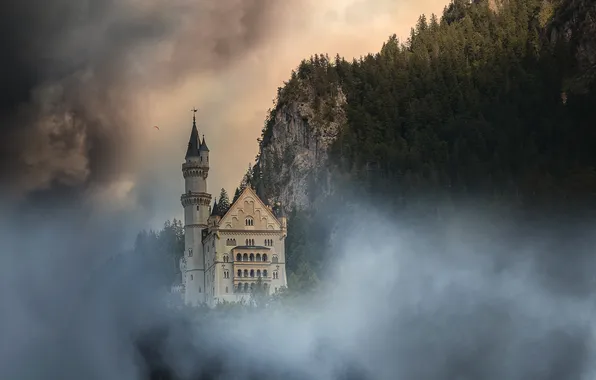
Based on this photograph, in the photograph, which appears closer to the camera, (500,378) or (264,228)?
(500,378)

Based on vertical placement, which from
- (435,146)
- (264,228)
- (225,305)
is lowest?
(225,305)

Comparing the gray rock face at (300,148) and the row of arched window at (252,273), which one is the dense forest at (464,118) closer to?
the gray rock face at (300,148)

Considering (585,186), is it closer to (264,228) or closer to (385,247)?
(385,247)

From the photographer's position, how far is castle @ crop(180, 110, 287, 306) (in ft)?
454

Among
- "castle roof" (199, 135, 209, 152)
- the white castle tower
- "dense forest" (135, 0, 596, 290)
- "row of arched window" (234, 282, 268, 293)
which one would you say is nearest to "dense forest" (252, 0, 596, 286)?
"dense forest" (135, 0, 596, 290)

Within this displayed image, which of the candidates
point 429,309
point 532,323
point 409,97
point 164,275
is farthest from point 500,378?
point 409,97

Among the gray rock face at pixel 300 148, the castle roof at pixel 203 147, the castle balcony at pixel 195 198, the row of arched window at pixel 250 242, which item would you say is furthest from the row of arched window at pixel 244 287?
the gray rock face at pixel 300 148

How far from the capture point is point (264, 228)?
464ft

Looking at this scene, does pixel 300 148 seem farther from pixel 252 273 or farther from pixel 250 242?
pixel 252 273

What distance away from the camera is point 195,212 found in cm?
14450

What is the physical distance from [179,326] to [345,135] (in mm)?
58524

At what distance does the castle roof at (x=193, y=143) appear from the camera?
→ 144 meters

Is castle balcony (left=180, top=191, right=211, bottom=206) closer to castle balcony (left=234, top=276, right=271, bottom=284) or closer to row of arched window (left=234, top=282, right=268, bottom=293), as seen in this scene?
castle balcony (left=234, top=276, right=271, bottom=284)

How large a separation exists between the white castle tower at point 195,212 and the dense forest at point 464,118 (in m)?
11.2
